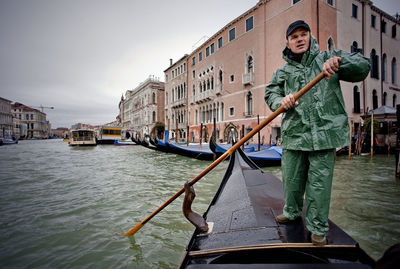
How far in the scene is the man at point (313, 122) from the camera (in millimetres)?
948

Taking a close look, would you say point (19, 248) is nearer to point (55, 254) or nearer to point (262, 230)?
point (55, 254)

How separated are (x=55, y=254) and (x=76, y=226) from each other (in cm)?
48

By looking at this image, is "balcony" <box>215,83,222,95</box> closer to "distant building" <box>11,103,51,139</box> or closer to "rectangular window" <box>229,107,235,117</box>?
"rectangular window" <box>229,107,235,117</box>

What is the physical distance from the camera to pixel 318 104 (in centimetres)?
100

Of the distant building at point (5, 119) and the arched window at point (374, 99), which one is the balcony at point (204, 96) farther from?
the distant building at point (5, 119)

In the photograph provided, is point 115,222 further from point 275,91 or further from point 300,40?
point 300,40

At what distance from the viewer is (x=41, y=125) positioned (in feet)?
170

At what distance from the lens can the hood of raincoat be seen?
95 centimetres

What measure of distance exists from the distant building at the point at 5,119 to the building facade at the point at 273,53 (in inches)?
1484

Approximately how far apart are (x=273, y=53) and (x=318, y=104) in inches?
446

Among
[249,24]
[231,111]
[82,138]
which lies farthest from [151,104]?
[249,24]

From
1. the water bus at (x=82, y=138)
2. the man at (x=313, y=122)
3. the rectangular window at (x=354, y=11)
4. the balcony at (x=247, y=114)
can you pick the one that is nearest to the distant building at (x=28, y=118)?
the water bus at (x=82, y=138)

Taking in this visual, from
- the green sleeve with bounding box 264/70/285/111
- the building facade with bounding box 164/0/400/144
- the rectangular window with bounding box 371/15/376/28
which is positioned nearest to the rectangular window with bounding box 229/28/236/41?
the building facade with bounding box 164/0/400/144

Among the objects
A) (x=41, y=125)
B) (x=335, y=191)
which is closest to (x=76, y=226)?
(x=335, y=191)
